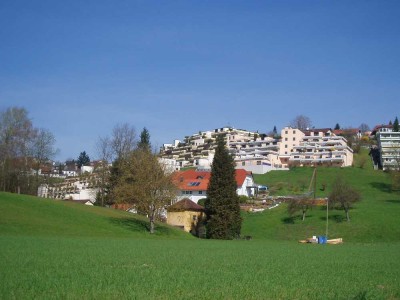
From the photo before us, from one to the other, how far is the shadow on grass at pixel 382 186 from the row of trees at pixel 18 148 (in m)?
70.1

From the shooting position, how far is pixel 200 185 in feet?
335

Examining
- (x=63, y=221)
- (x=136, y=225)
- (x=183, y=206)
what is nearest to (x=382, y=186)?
(x=183, y=206)

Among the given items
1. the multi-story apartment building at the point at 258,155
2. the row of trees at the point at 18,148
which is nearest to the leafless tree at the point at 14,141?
the row of trees at the point at 18,148

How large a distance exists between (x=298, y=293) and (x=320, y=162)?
148 metres

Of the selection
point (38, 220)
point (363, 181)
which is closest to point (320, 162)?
point (363, 181)

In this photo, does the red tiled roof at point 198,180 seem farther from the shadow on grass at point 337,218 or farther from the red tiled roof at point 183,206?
the shadow on grass at point 337,218

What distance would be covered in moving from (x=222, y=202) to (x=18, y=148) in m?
32.1

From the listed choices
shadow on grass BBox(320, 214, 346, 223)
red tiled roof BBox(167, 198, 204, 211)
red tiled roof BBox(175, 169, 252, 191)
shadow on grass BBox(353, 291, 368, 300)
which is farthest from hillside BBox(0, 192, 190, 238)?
shadow on grass BBox(353, 291, 368, 300)

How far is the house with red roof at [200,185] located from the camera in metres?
101

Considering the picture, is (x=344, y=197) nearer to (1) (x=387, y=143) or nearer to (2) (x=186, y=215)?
(2) (x=186, y=215)

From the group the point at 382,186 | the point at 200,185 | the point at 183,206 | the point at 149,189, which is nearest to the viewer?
the point at 149,189

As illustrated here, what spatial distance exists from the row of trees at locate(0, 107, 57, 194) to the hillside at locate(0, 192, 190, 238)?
1348 centimetres

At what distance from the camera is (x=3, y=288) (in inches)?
500

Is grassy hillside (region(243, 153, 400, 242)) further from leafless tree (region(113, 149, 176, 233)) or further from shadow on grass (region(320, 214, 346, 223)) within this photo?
leafless tree (region(113, 149, 176, 233))
